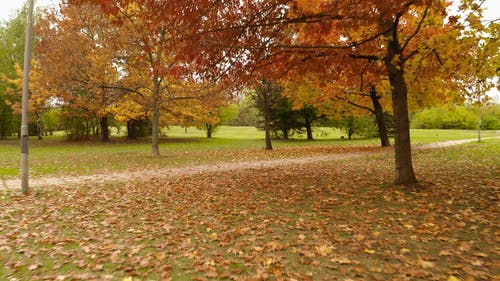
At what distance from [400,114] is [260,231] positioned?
16.5ft

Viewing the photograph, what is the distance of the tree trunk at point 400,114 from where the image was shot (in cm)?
821

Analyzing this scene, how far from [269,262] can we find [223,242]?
1081mm

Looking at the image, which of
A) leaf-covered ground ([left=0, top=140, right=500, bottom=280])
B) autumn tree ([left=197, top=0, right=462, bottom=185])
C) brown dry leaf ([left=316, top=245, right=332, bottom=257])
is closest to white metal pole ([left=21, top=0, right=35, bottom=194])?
leaf-covered ground ([left=0, top=140, right=500, bottom=280])

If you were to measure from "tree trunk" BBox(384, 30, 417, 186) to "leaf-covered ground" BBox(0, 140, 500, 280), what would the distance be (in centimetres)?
50

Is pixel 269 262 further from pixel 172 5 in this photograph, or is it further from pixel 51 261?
pixel 172 5

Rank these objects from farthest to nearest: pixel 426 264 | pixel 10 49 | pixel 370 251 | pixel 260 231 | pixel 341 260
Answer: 1. pixel 10 49
2. pixel 260 231
3. pixel 370 251
4. pixel 341 260
5. pixel 426 264

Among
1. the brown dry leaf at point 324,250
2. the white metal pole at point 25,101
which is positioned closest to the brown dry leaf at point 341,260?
the brown dry leaf at point 324,250

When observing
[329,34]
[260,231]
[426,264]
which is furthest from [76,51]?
[426,264]

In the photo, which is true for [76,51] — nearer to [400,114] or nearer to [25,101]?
[25,101]

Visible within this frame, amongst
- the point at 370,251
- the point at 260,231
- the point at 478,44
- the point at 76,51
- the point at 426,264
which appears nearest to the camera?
the point at 426,264

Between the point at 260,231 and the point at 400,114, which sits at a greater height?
the point at 400,114

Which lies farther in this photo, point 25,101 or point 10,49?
point 10,49

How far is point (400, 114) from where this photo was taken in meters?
8.24

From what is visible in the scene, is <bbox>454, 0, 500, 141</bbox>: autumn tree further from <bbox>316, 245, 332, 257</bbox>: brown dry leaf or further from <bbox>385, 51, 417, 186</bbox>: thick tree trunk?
<bbox>316, 245, 332, 257</bbox>: brown dry leaf
